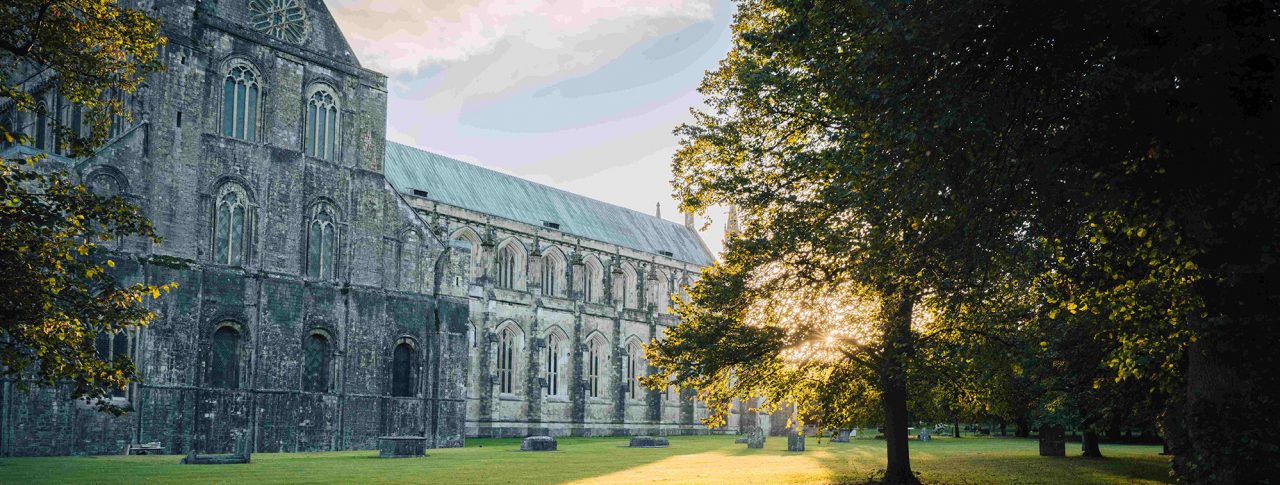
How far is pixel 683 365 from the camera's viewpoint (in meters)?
17.8

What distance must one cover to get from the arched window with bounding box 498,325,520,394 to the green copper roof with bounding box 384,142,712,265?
6.67 meters

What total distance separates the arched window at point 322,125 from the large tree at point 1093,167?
2551 centimetres

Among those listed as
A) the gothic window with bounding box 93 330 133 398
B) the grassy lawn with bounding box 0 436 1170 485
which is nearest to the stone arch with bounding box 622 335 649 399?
the grassy lawn with bounding box 0 436 1170 485

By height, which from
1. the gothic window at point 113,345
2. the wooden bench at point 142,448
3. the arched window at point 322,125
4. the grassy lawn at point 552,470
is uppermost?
the arched window at point 322,125

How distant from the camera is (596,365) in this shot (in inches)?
2306

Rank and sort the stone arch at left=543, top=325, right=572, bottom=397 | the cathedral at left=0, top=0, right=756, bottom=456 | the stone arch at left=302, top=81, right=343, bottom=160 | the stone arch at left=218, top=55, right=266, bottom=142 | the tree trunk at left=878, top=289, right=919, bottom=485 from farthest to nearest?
the stone arch at left=543, top=325, right=572, bottom=397, the stone arch at left=302, top=81, right=343, bottom=160, the stone arch at left=218, top=55, right=266, bottom=142, the cathedral at left=0, top=0, right=756, bottom=456, the tree trunk at left=878, top=289, right=919, bottom=485

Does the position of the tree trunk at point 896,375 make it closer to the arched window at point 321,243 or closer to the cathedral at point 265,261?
the cathedral at point 265,261

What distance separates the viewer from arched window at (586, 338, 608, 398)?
57.6 meters

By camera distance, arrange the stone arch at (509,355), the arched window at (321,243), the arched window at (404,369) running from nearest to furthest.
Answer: the arched window at (321,243)
the arched window at (404,369)
the stone arch at (509,355)

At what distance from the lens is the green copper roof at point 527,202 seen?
51.0 meters

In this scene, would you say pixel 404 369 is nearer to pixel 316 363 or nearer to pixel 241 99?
pixel 316 363

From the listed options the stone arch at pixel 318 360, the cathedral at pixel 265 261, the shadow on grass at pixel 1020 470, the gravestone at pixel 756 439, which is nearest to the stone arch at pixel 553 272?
the cathedral at pixel 265 261

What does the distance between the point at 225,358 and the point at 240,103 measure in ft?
29.3

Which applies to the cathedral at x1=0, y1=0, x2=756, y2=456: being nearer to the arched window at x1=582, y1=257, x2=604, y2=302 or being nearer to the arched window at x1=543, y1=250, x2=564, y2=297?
the arched window at x1=543, y1=250, x2=564, y2=297
